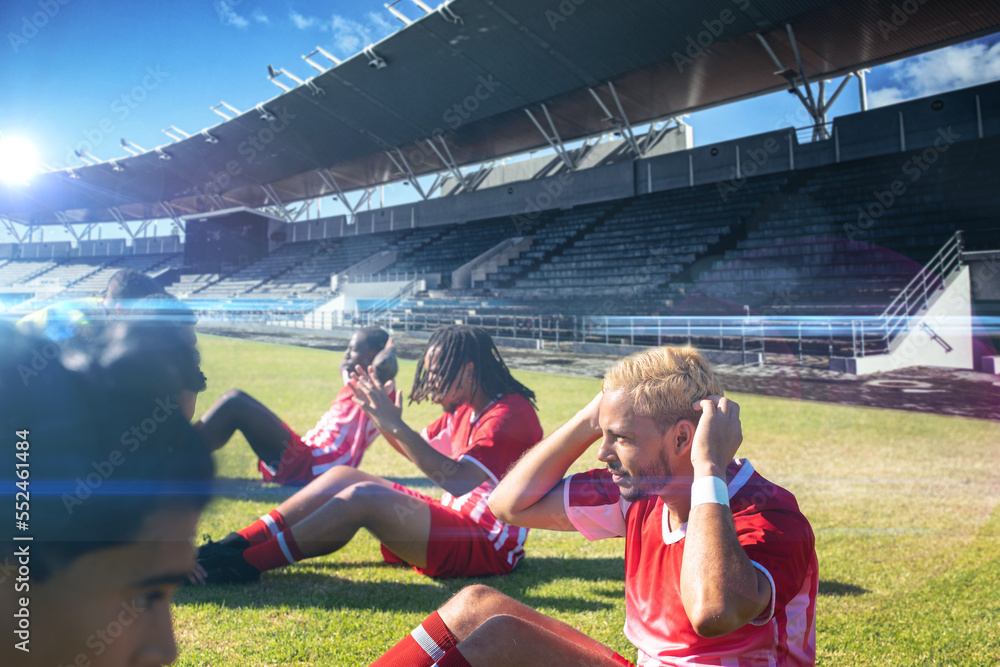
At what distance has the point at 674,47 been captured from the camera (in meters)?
13.7

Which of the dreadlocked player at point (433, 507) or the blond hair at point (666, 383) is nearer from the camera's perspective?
the blond hair at point (666, 383)

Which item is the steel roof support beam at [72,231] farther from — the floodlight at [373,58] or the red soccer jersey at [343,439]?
the red soccer jersey at [343,439]

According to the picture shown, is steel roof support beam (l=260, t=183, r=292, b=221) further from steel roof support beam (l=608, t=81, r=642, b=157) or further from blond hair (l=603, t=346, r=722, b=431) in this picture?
blond hair (l=603, t=346, r=722, b=431)

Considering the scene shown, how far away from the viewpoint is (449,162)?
21.5m

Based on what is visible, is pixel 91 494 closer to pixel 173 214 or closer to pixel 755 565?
pixel 755 565

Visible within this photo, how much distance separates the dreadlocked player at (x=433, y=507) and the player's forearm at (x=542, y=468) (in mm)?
735

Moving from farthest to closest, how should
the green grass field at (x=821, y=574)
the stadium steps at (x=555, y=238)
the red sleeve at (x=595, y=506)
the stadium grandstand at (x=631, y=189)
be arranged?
the stadium steps at (x=555, y=238) < the stadium grandstand at (x=631, y=189) < the green grass field at (x=821, y=574) < the red sleeve at (x=595, y=506)

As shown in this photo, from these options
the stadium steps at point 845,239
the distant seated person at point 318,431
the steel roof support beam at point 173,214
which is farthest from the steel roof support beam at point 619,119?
the steel roof support beam at point 173,214

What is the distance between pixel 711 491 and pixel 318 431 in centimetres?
304

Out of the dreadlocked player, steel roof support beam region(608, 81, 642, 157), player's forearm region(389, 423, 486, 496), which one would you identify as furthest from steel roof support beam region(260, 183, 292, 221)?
player's forearm region(389, 423, 486, 496)

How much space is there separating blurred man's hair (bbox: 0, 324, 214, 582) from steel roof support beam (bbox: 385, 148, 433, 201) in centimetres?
2252

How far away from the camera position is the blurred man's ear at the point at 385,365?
331 centimetres

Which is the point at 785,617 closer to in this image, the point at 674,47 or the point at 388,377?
the point at 388,377

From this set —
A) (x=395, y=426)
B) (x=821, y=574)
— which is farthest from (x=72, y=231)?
(x=821, y=574)
